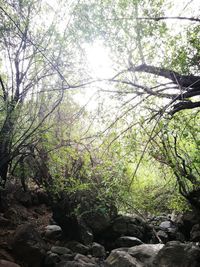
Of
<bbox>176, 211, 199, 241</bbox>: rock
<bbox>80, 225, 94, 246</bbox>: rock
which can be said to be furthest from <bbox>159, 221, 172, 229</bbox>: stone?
<bbox>80, 225, 94, 246</bbox>: rock

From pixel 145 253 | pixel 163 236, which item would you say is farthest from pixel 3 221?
pixel 163 236

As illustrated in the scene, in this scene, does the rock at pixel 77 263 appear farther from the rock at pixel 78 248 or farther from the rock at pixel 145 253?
the rock at pixel 145 253

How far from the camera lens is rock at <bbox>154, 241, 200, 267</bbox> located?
246 inches

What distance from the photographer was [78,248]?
818 centimetres

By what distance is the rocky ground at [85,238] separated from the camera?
6668mm

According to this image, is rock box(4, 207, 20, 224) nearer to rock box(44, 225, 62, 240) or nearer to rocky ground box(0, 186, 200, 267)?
rocky ground box(0, 186, 200, 267)

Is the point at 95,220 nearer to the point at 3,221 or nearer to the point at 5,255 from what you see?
the point at 3,221

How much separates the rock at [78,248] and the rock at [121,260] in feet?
4.25

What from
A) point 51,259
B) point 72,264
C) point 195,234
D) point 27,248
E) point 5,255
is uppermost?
point 195,234

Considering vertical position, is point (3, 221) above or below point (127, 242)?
above

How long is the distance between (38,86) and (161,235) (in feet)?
22.9

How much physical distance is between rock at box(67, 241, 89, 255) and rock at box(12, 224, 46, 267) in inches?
53.9

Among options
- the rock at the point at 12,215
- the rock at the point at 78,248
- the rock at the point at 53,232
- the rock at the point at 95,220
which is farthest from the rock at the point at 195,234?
the rock at the point at 12,215

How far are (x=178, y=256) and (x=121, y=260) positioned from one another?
1.35 metres
